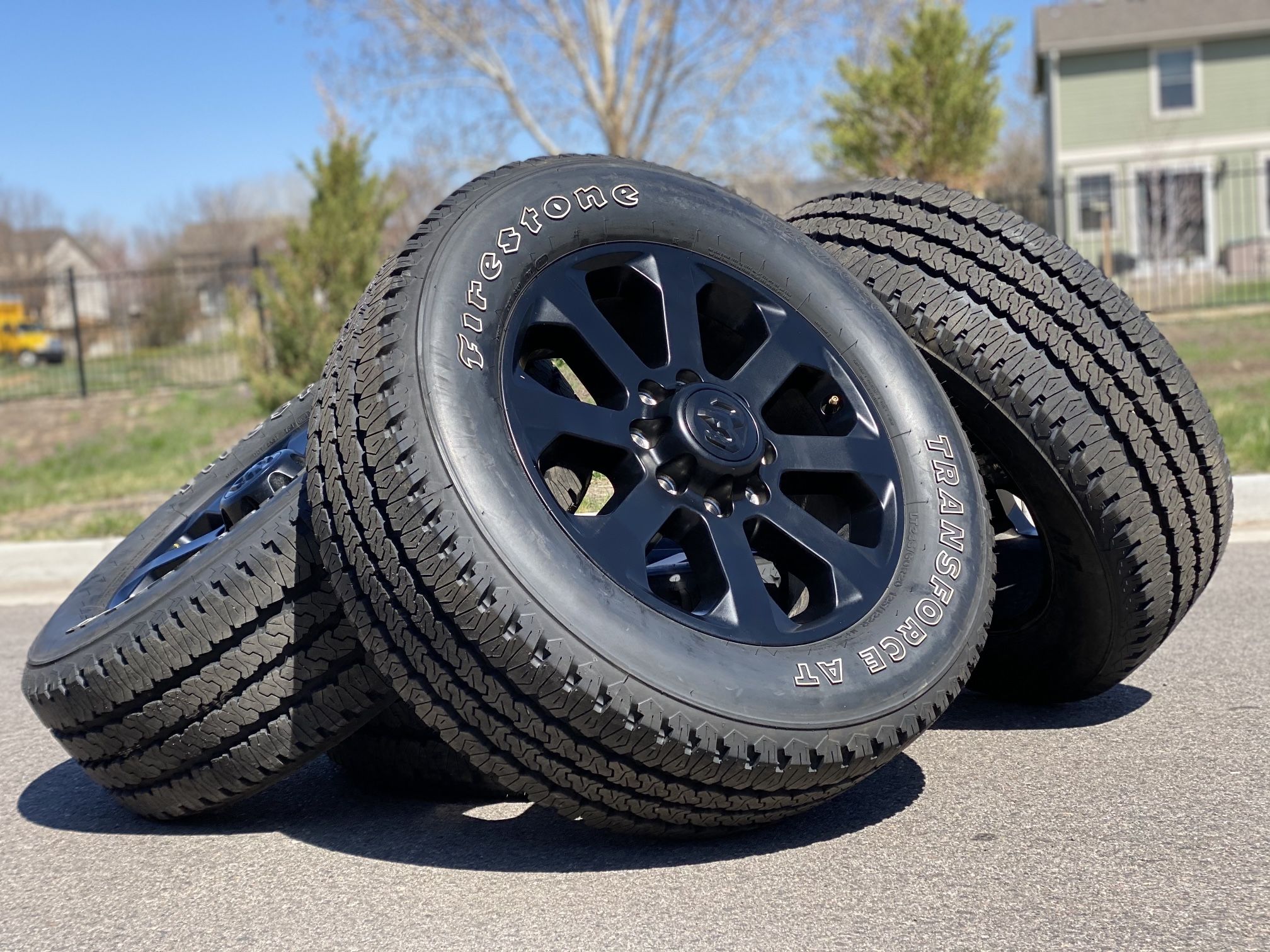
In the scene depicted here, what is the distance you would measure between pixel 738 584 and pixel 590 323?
685mm

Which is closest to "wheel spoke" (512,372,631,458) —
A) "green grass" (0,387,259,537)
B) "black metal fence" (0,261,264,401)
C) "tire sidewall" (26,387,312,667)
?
"tire sidewall" (26,387,312,667)

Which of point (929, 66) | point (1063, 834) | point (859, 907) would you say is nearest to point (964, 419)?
point (1063, 834)

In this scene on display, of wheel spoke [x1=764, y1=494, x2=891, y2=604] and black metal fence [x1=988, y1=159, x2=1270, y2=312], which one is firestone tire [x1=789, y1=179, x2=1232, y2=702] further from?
black metal fence [x1=988, y1=159, x2=1270, y2=312]

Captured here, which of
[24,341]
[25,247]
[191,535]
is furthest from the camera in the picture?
[25,247]

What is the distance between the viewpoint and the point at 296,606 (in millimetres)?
2762

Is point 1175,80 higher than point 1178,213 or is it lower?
higher

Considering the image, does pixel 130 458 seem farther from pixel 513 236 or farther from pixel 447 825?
pixel 513 236

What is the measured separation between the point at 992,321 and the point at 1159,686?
1.42m

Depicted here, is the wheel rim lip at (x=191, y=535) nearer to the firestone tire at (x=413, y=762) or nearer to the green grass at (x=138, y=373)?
the firestone tire at (x=413, y=762)

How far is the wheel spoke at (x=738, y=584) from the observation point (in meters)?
2.69

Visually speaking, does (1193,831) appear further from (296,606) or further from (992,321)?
(296,606)

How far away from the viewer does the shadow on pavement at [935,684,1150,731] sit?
11.7 feet

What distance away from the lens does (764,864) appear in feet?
8.59

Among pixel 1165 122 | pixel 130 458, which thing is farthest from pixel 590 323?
pixel 1165 122
